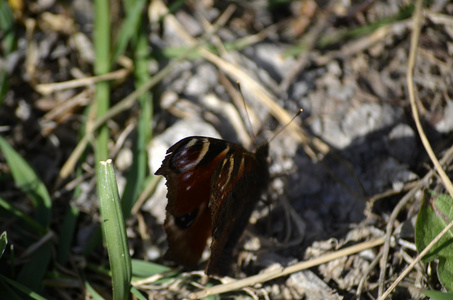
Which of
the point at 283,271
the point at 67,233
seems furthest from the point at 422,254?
the point at 67,233

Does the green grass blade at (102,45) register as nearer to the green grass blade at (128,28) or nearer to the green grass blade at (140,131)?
the green grass blade at (128,28)

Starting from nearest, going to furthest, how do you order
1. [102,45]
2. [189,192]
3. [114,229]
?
[114,229] < [189,192] < [102,45]

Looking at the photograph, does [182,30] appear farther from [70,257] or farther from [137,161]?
[70,257]

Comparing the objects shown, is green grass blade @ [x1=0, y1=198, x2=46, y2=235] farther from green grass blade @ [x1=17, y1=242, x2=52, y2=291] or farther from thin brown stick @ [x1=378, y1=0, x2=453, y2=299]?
thin brown stick @ [x1=378, y1=0, x2=453, y2=299]

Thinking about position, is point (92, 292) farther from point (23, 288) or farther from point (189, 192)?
point (189, 192)

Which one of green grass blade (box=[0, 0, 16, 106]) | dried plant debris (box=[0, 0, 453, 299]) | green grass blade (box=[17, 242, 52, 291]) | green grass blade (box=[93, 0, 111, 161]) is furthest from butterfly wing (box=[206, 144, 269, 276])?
green grass blade (box=[0, 0, 16, 106])

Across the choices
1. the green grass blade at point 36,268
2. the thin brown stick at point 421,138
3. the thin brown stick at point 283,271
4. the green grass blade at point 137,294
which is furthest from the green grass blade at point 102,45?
the thin brown stick at point 421,138

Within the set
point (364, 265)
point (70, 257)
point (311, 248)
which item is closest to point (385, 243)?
point (364, 265)
